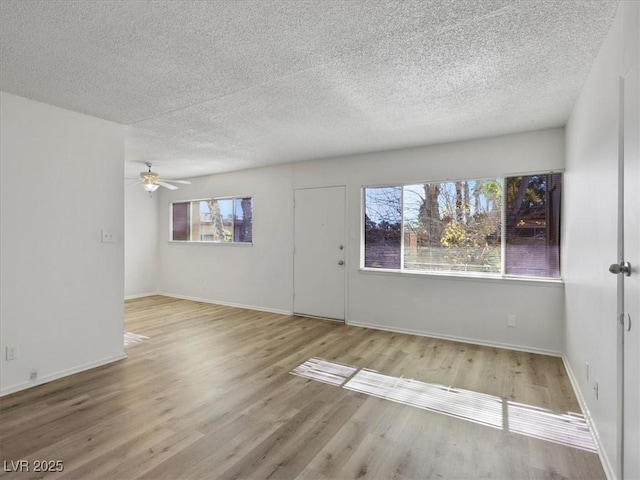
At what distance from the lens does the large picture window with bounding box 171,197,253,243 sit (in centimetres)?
603

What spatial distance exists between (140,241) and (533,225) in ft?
22.7

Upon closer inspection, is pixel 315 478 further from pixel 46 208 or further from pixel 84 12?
pixel 46 208

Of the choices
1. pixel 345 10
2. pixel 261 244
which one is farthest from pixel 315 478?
pixel 261 244

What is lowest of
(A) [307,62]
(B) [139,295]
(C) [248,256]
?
(B) [139,295]

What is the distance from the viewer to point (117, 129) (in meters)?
3.46

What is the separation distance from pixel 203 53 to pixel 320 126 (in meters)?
1.59

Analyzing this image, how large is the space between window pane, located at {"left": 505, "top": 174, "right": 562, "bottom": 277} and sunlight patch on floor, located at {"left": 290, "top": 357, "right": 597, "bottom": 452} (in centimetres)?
172

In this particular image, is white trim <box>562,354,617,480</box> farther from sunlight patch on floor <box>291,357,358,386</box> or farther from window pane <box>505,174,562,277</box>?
sunlight patch on floor <box>291,357,358,386</box>

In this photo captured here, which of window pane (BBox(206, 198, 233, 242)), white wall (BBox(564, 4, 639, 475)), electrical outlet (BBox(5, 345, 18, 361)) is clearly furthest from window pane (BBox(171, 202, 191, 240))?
white wall (BBox(564, 4, 639, 475))

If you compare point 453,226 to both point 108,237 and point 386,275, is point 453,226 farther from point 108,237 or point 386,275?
point 108,237

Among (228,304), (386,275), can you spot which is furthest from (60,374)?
(386,275)

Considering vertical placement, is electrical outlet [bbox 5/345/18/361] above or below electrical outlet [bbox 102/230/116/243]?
below

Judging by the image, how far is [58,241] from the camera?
2.99m

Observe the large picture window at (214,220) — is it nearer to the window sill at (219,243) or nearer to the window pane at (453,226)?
the window sill at (219,243)
